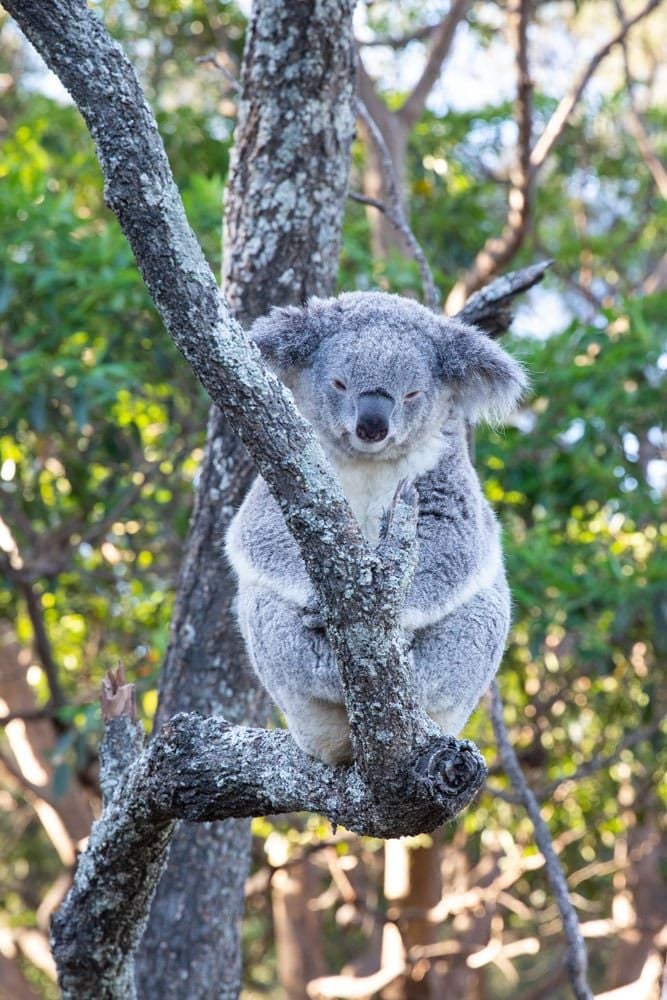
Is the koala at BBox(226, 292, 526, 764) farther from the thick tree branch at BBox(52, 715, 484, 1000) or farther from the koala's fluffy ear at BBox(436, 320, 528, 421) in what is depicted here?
the thick tree branch at BBox(52, 715, 484, 1000)

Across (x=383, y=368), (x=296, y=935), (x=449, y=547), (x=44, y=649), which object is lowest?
(x=296, y=935)

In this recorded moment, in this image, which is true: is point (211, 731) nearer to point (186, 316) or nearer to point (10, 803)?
point (186, 316)

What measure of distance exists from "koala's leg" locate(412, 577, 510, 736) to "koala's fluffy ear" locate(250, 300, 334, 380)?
0.78 meters

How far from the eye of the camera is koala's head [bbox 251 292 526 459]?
2.91 m

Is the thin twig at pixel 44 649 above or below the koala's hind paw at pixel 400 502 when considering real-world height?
below

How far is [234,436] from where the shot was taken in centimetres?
378

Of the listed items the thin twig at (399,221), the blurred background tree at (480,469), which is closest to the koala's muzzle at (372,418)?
the thin twig at (399,221)

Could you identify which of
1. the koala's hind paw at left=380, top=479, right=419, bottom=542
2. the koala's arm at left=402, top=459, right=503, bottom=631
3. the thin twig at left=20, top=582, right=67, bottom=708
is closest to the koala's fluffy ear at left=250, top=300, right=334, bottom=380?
the koala's arm at left=402, top=459, right=503, bottom=631

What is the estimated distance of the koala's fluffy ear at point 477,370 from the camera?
3.04 meters

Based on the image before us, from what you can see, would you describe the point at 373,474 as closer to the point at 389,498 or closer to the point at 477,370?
the point at 389,498

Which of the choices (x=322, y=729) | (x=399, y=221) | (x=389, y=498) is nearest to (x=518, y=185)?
(x=399, y=221)

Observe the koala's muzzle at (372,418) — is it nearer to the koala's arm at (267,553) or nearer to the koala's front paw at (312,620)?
the koala's arm at (267,553)

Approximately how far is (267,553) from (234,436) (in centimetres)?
95

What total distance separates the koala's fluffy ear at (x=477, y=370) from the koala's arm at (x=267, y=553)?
585 millimetres
